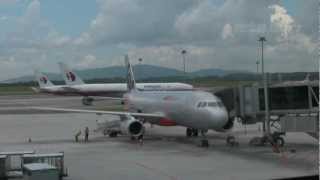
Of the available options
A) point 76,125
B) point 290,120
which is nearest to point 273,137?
point 290,120

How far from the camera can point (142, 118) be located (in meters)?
36.4

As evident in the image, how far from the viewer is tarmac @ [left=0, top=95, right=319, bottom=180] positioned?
21.1 meters

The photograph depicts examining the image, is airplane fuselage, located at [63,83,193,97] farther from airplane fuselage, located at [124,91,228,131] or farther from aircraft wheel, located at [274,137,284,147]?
aircraft wheel, located at [274,137,284,147]

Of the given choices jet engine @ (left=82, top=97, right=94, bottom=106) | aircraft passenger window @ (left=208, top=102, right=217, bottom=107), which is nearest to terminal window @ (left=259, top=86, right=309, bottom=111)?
aircraft passenger window @ (left=208, top=102, right=217, bottom=107)

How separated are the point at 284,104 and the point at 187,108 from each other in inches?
221

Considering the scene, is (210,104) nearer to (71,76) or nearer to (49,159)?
(49,159)

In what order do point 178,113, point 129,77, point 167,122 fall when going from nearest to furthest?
point 178,113, point 167,122, point 129,77

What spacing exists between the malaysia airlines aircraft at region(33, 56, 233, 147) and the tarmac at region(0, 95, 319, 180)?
1.01m

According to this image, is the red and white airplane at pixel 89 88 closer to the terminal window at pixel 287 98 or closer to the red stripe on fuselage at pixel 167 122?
the red stripe on fuselage at pixel 167 122

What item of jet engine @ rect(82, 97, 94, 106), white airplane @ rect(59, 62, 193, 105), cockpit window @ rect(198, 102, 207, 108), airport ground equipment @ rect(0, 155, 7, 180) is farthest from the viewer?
white airplane @ rect(59, 62, 193, 105)

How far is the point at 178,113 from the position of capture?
109 feet

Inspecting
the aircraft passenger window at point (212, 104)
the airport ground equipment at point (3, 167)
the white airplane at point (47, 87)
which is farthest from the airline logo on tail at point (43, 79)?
the airport ground equipment at point (3, 167)

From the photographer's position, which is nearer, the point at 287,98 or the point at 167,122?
the point at 287,98

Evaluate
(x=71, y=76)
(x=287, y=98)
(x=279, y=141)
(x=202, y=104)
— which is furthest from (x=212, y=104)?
(x=71, y=76)
